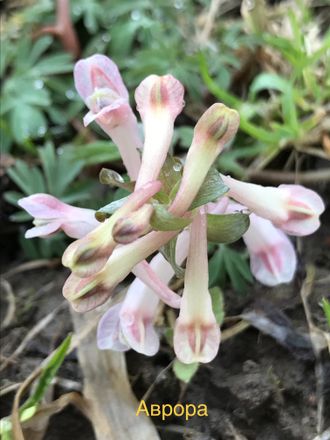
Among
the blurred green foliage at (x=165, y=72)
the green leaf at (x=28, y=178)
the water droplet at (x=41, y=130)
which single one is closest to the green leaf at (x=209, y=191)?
the blurred green foliage at (x=165, y=72)

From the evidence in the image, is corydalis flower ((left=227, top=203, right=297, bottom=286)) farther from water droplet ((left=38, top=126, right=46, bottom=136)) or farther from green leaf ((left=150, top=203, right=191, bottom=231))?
water droplet ((left=38, top=126, right=46, bottom=136))

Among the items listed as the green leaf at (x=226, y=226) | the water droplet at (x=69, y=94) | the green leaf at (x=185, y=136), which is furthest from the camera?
the water droplet at (x=69, y=94)

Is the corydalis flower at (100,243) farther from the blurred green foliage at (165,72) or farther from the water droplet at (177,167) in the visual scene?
the blurred green foliage at (165,72)

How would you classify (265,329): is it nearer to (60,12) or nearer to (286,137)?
(286,137)

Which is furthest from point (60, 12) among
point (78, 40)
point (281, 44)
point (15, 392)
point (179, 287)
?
point (15, 392)

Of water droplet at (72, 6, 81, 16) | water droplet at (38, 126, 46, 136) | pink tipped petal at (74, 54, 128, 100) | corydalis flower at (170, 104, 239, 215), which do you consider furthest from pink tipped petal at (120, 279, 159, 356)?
water droplet at (72, 6, 81, 16)

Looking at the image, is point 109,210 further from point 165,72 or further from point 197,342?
point 165,72

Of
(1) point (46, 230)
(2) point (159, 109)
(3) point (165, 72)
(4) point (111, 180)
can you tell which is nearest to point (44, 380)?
(1) point (46, 230)
